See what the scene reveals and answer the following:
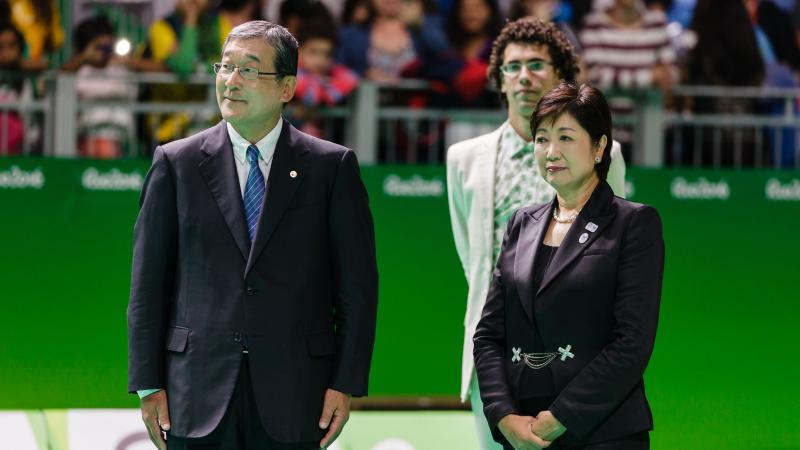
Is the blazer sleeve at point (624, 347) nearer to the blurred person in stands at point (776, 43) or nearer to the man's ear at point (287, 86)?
the man's ear at point (287, 86)

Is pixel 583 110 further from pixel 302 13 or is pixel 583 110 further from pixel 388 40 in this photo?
pixel 388 40

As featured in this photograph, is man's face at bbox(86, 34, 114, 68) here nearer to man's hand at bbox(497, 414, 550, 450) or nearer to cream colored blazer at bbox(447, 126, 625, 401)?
cream colored blazer at bbox(447, 126, 625, 401)

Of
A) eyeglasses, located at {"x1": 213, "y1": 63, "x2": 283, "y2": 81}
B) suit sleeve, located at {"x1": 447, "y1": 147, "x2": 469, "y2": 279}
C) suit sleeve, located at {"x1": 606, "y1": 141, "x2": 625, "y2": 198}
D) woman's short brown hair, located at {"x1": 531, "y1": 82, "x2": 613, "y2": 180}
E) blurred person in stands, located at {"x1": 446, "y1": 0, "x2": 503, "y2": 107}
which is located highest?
blurred person in stands, located at {"x1": 446, "y1": 0, "x2": 503, "y2": 107}

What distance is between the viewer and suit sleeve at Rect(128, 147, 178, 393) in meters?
3.81

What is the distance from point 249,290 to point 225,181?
348 mm

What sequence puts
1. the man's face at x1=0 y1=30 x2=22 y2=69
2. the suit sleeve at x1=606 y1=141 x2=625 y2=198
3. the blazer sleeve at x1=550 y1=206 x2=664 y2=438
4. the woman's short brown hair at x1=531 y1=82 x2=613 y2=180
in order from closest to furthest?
the blazer sleeve at x1=550 y1=206 x2=664 y2=438 → the woman's short brown hair at x1=531 y1=82 x2=613 y2=180 → the suit sleeve at x1=606 y1=141 x2=625 y2=198 → the man's face at x1=0 y1=30 x2=22 y2=69

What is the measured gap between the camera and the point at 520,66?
15.8ft

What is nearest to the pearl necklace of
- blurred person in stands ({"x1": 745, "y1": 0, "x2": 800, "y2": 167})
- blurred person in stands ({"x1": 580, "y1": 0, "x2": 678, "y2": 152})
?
blurred person in stands ({"x1": 580, "y1": 0, "x2": 678, "y2": 152})

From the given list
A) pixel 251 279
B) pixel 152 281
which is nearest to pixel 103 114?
pixel 152 281

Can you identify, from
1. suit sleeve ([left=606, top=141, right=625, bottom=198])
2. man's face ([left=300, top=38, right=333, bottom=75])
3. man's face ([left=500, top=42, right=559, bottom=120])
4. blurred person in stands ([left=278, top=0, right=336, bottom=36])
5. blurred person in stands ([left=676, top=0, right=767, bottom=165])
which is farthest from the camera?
blurred person in stands ([left=676, top=0, right=767, bottom=165])

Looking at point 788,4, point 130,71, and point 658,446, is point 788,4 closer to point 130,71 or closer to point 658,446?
point 658,446

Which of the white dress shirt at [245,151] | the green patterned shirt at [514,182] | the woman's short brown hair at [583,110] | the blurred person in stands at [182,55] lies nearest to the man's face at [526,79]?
the green patterned shirt at [514,182]

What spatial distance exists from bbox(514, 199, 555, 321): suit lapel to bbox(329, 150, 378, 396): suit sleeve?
458mm

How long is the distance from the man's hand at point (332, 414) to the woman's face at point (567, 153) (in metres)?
0.93
